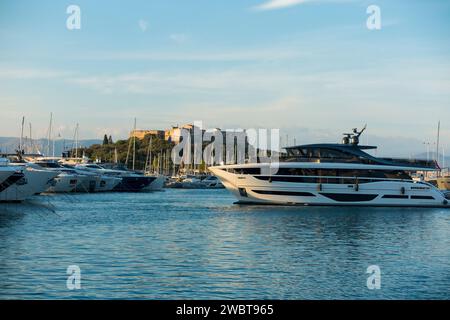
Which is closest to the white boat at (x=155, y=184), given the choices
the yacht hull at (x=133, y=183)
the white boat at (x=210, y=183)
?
the yacht hull at (x=133, y=183)

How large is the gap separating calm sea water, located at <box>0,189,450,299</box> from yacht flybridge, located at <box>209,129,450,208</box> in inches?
396

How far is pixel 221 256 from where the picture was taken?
1194 inches

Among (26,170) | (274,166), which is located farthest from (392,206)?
(26,170)

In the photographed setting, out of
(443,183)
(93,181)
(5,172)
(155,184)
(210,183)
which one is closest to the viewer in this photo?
(5,172)

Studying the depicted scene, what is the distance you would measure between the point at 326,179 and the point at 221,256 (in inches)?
1340

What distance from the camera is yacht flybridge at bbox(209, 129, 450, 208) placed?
204 feet

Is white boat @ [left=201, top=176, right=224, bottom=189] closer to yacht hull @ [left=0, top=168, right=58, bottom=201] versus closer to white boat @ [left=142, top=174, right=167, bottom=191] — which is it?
white boat @ [left=142, top=174, right=167, bottom=191]

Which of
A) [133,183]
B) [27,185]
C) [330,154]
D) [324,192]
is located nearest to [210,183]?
[133,183]

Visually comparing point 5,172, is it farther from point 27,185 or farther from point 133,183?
point 133,183

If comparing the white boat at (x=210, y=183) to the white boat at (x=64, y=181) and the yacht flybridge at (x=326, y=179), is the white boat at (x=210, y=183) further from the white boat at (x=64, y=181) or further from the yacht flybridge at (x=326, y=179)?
the yacht flybridge at (x=326, y=179)

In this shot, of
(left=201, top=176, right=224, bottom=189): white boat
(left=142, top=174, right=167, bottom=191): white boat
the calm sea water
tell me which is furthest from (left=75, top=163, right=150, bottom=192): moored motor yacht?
the calm sea water

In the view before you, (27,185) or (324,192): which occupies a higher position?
(27,185)
